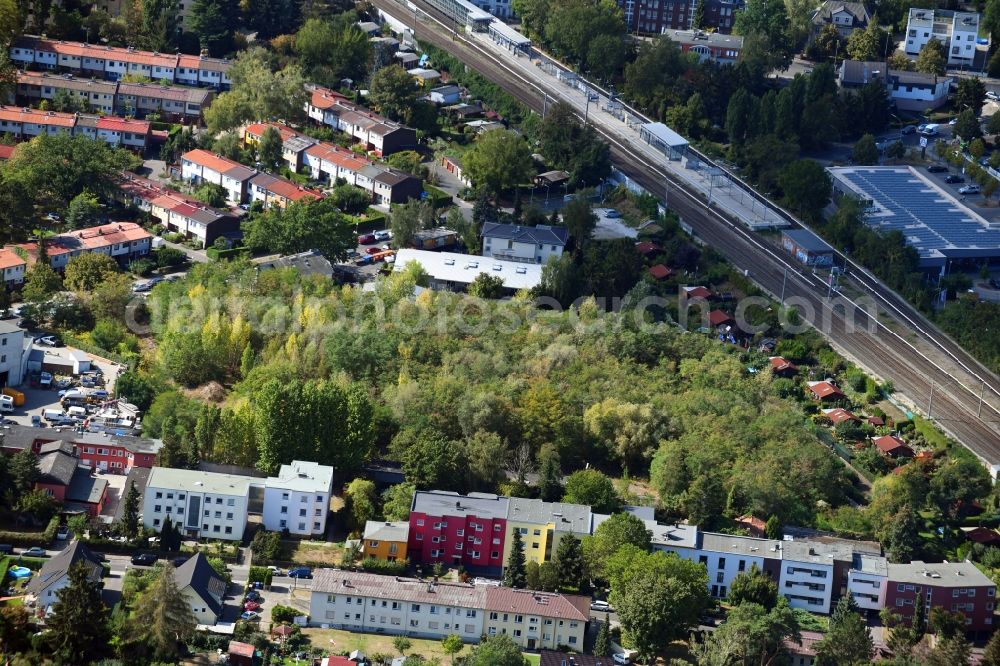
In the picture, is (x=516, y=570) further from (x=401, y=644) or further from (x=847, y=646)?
(x=847, y=646)

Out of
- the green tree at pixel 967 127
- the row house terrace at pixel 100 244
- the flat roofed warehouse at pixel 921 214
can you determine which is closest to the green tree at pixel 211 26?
the row house terrace at pixel 100 244

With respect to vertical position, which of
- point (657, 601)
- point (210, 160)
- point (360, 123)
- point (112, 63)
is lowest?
point (657, 601)

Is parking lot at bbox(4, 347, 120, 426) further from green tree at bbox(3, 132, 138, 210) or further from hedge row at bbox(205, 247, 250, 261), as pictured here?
green tree at bbox(3, 132, 138, 210)

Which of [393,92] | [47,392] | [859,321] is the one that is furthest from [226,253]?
[859,321]

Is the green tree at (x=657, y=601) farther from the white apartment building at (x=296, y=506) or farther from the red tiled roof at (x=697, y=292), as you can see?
the red tiled roof at (x=697, y=292)

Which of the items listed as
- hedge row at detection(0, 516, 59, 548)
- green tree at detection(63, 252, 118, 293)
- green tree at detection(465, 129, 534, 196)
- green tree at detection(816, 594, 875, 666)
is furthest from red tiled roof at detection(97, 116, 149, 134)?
green tree at detection(816, 594, 875, 666)
